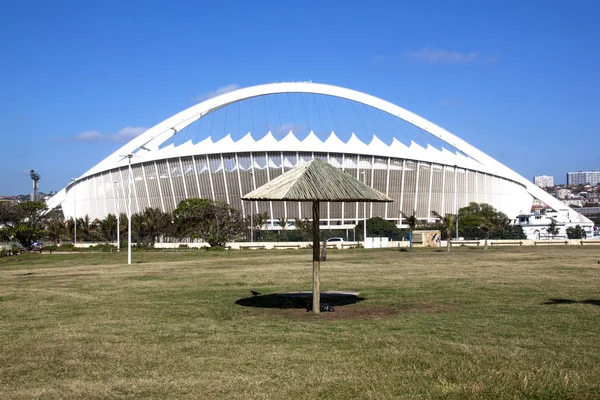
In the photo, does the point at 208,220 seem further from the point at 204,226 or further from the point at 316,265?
the point at 316,265

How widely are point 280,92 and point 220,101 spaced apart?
8804 mm

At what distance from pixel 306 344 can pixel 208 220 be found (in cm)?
6234

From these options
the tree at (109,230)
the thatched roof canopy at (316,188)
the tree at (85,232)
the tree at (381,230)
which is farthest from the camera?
the tree at (85,232)

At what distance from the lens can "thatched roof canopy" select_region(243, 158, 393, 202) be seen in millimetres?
17047

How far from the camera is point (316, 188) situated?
1742cm

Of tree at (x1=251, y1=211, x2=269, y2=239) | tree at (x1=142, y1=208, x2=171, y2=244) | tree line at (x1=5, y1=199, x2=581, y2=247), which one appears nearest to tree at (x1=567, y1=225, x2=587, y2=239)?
tree line at (x1=5, y1=199, x2=581, y2=247)

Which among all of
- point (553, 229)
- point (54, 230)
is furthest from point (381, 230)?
point (54, 230)

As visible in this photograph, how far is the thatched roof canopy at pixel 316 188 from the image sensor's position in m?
17.0

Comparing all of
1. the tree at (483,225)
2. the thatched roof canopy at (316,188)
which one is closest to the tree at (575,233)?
the tree at (483,225)

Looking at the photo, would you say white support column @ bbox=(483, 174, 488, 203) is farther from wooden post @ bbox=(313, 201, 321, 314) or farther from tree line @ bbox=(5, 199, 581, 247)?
wooden post @ bbox=(313, 201, 321, 314)

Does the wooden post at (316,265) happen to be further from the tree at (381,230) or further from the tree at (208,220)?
the tree at (381,230)

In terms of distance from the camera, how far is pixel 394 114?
100562mm

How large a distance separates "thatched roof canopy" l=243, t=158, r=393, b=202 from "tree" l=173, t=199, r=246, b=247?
50982mm

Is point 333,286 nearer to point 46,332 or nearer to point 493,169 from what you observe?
point 46,332
